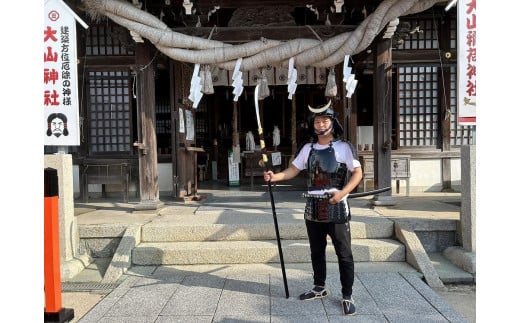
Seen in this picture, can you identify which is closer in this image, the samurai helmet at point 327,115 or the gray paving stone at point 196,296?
the samurai helmet at point 327,115

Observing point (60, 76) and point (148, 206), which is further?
point (148, 206)

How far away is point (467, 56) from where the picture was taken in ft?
16.7

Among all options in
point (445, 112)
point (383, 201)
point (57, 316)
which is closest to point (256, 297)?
point (57, 316)

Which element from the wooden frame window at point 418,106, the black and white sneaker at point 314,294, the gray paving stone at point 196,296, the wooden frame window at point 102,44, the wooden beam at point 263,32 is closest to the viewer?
the gray paving stone at point 196,296

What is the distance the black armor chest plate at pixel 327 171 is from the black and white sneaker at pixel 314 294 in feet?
3.96

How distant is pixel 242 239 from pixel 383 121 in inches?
139

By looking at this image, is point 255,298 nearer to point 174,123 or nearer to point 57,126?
point 57,126

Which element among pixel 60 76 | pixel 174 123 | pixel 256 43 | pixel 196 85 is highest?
pixel 256 43

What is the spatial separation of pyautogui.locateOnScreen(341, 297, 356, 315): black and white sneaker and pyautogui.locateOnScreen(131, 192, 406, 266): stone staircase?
4.95 feet

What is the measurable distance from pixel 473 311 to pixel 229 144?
966 centimetres

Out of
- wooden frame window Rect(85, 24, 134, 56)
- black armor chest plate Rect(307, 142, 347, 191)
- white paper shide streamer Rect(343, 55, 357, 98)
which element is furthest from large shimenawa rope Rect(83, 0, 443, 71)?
black armor chest plate Rect(307, 142, 347, 191)

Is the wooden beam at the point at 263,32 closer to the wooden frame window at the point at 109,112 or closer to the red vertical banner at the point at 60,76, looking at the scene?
the red vertical banner at the point at 60,76

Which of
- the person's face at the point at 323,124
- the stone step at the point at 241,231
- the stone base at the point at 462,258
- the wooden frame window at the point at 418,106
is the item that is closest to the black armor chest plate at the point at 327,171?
the person's face at the point at 323,124

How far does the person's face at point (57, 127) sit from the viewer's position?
507cm
